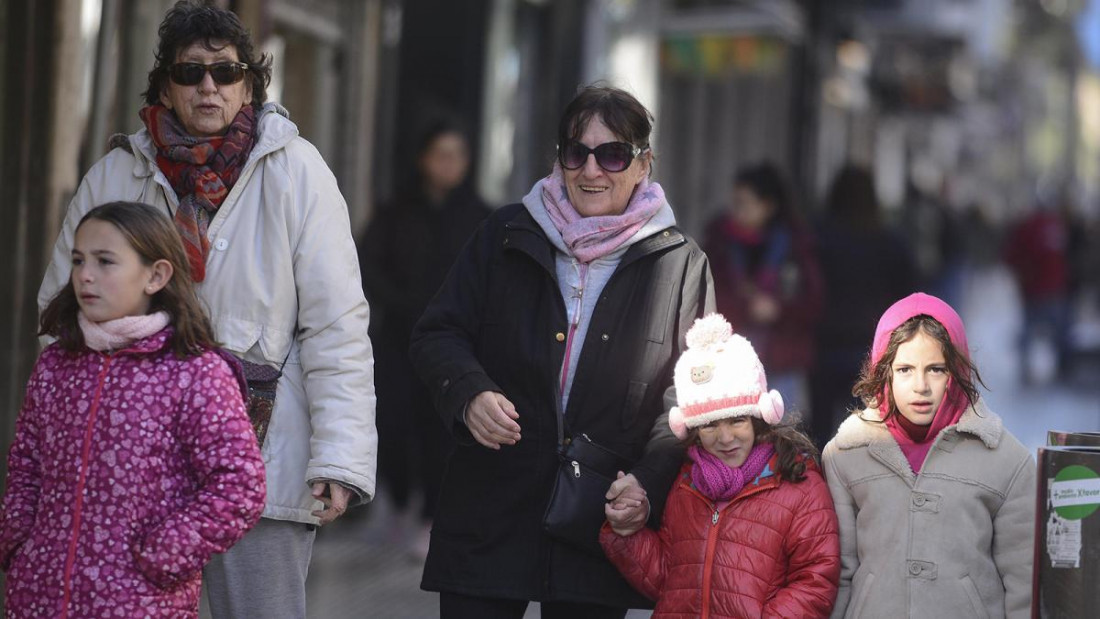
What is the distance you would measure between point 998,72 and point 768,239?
4315 centimetres

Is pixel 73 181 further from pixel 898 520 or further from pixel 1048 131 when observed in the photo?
pixel 1048 131

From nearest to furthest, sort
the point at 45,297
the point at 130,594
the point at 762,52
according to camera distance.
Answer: the point at 130,594
the point at 45,297
the point at 762,52

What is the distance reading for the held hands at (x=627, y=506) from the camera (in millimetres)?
3881

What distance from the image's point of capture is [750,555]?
3.82 m

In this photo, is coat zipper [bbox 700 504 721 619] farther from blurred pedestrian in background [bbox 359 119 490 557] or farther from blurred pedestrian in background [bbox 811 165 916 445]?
blurred pedestrian in background [bbox 811 165 916 445]

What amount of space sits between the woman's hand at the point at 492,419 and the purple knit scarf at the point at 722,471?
1.38ft

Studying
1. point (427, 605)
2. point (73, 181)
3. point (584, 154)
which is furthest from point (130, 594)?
point (427, 605)

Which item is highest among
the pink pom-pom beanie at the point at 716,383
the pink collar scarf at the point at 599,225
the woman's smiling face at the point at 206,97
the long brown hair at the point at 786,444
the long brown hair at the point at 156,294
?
the woman's smiling face at the point at 206,97

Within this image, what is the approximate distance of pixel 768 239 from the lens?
28.4ft

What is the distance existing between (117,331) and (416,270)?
15.5ft

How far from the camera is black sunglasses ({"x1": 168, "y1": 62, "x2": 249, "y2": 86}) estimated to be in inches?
150

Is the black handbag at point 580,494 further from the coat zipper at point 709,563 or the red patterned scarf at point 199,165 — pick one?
the red patterned scarf at point 199,165

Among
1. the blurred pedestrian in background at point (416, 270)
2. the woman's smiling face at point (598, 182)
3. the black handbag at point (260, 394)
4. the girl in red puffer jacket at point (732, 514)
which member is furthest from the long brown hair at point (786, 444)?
the blurred pedestrian in background at point (416, 270)

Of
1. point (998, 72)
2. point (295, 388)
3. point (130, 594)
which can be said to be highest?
point (998, 72)
